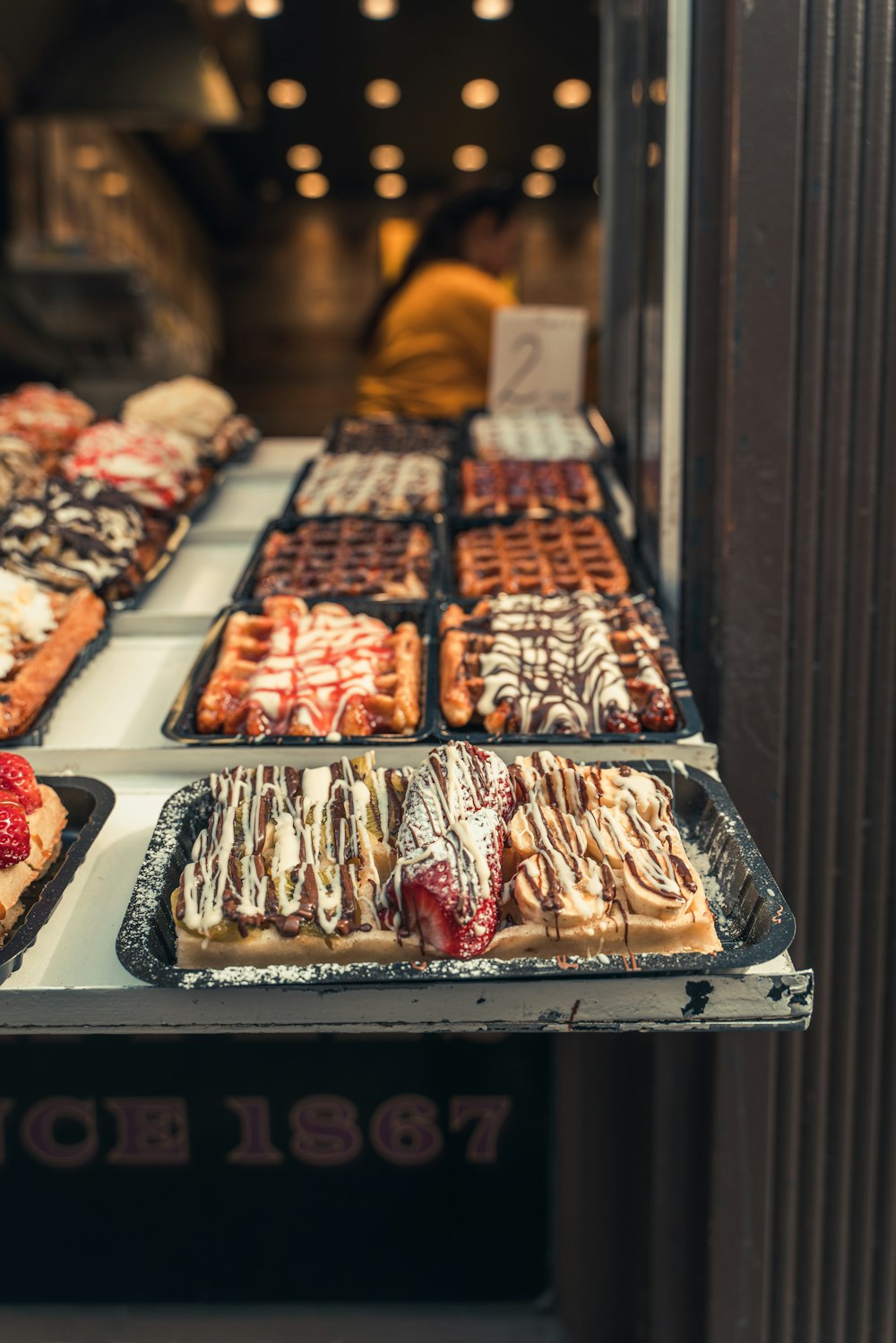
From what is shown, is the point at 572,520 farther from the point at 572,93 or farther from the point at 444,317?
the point at 572,93

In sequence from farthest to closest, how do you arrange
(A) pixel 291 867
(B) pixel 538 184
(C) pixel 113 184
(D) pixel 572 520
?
(B) pixel 538 184
(C) pixel 113 184
(D) pixel 572 520
(A) pixel 291 867

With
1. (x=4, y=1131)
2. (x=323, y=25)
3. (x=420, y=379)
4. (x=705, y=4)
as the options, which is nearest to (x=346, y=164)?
(x=323, y=25)

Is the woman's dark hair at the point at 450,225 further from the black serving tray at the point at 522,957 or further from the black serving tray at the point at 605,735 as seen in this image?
the black serving tray at the point at 522,957

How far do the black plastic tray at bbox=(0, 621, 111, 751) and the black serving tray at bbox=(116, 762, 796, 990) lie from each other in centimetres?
35

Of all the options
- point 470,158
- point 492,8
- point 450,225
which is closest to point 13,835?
point 450,225

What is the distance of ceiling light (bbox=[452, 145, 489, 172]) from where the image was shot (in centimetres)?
952

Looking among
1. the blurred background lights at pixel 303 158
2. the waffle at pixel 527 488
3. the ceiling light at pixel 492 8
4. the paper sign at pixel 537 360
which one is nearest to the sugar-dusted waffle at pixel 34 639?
the waffle at pixel 527 488

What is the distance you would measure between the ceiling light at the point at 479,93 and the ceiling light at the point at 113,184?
251 centimetres

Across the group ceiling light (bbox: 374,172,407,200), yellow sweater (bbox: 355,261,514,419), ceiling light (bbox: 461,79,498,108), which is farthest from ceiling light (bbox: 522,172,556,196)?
yellow sweater (bbox: 355,261,514,419)

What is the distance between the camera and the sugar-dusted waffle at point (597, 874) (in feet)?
4.02

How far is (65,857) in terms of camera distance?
1.51m

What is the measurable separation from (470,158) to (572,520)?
26.4 feet

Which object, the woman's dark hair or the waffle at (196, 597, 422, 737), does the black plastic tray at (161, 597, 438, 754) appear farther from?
the woman's dark hair

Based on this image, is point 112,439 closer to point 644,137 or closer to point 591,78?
point 644,137
